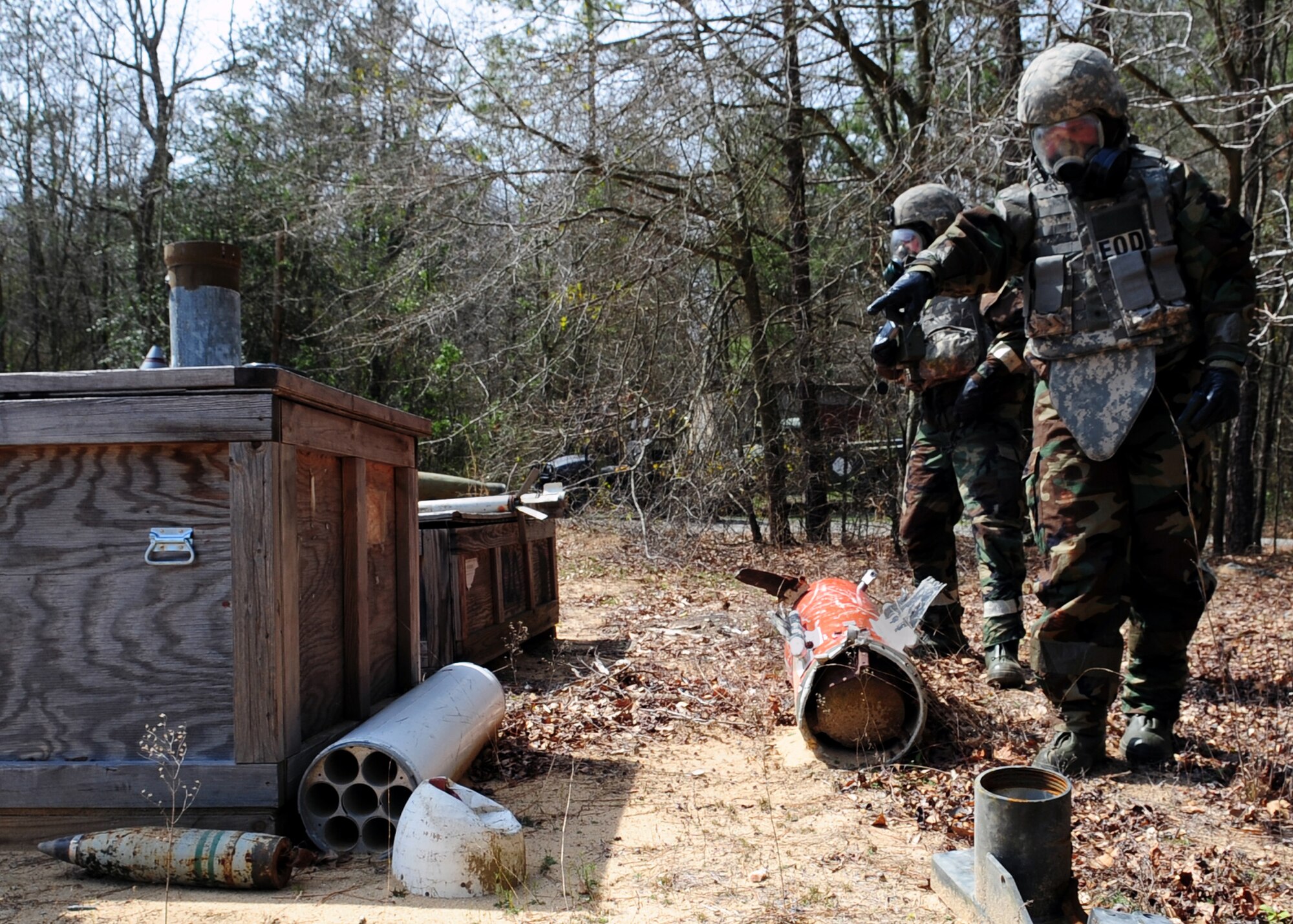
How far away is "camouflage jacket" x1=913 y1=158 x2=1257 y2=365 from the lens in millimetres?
3582

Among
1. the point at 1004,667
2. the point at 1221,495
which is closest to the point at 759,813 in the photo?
the point at 1004,667

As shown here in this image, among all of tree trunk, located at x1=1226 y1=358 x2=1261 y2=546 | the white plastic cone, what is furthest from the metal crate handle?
tree trunk, located at x1=1226 y1=358 x2=1261 y2=546

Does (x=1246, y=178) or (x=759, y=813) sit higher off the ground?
(x=1246, y=178)

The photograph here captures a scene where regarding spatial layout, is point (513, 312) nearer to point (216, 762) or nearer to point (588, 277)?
point (588, 277)

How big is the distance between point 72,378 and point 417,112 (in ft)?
26.2

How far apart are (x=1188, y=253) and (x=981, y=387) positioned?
148cm

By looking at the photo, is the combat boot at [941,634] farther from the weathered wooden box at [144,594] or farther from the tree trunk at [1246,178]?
the weathered wooden box at [144,594]

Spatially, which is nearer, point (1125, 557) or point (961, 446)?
point (1125, 557)

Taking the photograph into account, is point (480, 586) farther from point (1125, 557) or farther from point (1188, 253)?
point (1188, 253)

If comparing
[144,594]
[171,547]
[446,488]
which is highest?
[446,488]

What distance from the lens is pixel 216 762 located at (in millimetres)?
3066

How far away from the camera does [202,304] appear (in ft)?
11.8

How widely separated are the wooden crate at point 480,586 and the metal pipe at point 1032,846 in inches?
128

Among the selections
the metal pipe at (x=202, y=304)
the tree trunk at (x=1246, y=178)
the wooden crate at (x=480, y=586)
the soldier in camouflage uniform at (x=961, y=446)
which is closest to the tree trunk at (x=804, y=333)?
the tree trunk at (x=1246, y=178)
